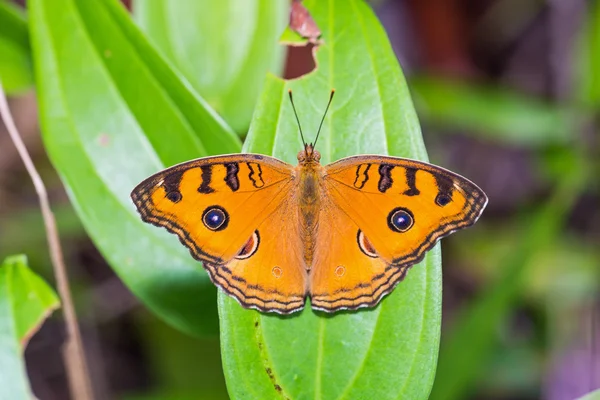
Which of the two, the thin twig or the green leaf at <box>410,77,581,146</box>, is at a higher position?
the green leaf at <box>410,77,581,146</box>

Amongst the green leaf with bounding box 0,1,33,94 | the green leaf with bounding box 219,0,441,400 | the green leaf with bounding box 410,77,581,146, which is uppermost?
the green leaf with bounding box 0,1,33,94

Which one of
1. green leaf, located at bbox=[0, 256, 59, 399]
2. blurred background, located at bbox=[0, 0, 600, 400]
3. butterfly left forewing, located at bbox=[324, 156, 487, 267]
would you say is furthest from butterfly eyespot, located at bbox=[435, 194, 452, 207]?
blurred background, located at bbox=[0, 0, 600, 400]

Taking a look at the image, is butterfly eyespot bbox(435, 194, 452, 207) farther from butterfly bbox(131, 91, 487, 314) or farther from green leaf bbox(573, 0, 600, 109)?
green leaf bbox(573, 0, 600, 109)

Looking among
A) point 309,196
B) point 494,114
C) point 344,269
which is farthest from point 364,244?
Answer: point 494,114

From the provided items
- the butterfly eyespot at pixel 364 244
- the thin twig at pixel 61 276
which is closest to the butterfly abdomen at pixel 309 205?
the butterfly eyespot at pixel 364 244

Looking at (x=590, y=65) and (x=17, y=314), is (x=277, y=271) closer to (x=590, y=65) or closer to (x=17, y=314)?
(x=17, y=314)
